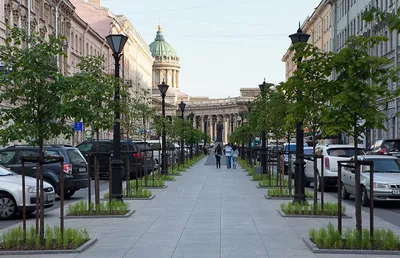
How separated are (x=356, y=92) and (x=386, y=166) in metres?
10.8

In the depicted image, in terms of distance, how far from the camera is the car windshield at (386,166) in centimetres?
2197

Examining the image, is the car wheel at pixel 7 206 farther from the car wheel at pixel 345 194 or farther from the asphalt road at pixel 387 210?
the car wheel at pixel 345 194

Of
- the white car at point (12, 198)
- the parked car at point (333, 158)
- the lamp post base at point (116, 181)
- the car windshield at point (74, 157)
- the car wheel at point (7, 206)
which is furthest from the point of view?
the parked car at point (333, 158)

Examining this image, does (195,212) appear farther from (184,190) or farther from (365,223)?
(184,190)

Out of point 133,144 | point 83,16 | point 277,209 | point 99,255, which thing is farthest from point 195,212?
point 83,16

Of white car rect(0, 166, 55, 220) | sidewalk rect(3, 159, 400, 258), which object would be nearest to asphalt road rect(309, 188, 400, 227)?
sidewalk rect(3, 159, 400, 258)

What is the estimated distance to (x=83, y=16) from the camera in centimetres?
8825

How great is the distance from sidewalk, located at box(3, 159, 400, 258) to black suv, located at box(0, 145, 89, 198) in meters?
2.58

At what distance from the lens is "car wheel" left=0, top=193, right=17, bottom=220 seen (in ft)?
56.6

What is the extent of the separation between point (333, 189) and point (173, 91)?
159780mm

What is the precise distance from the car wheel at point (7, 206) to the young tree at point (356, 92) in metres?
8.23

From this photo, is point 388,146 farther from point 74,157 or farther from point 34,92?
point 34,92

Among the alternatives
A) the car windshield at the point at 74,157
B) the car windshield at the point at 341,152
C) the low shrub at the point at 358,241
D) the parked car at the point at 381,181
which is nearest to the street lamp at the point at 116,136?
the car windshield at the point at 74,157

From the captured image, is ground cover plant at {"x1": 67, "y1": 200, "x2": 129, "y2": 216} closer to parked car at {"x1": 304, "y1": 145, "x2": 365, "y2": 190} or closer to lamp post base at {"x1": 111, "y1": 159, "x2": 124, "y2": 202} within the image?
lamp post base at {"x1": 111, "y1": 159, "x2": 124, "y2": 202}
